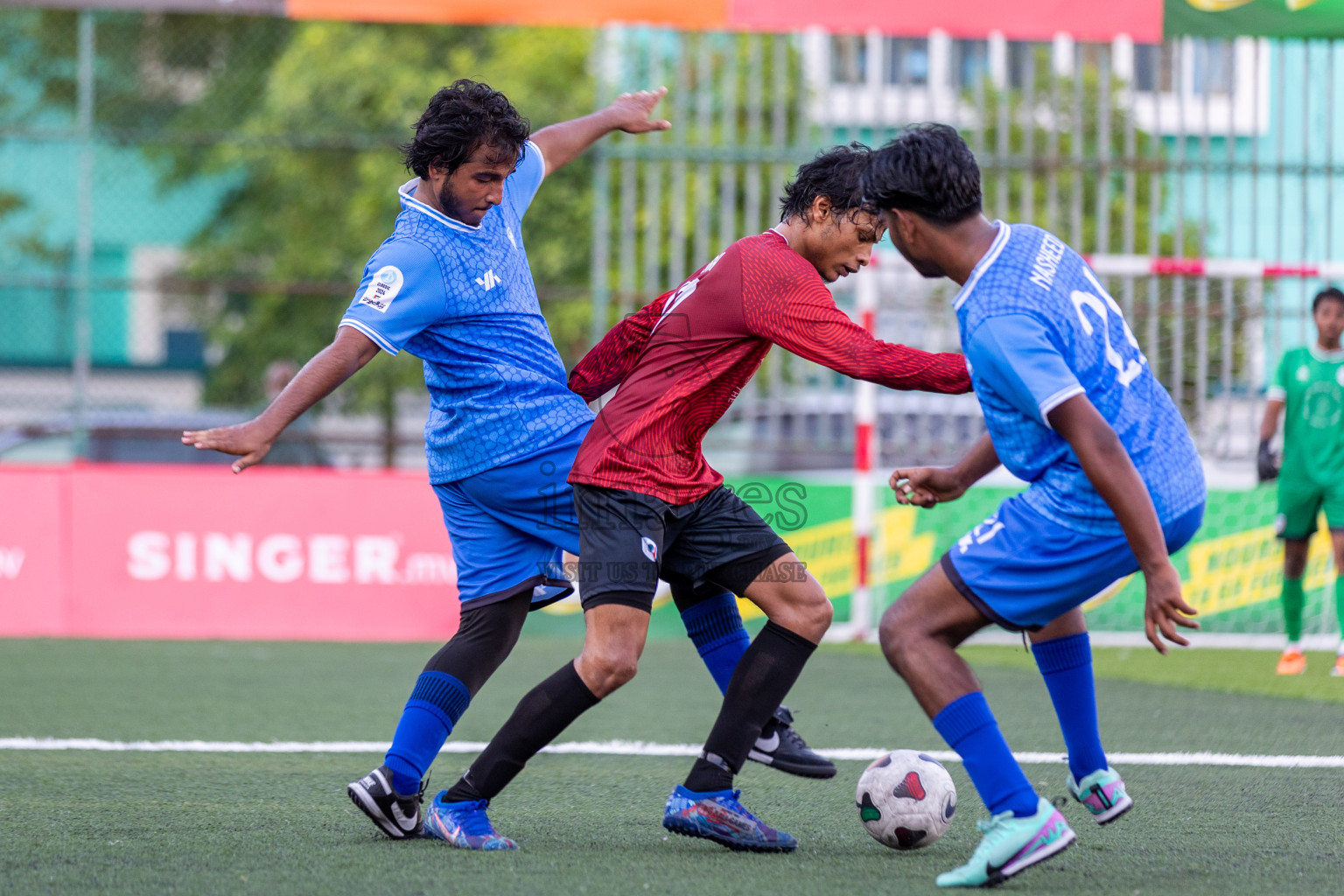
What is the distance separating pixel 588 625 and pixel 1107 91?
763 cm

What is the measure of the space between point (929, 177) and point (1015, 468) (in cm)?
71

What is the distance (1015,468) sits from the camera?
139 inches

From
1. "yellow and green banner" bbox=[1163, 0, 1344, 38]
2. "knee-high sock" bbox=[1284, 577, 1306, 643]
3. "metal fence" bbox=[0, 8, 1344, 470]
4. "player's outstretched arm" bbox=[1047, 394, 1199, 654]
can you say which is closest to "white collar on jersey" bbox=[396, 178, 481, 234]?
"player's outstretched arm" bbox=[1047, 394, 1199, 654]

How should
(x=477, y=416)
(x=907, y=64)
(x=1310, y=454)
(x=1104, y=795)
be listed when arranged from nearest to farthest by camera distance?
(x=1104, y=795) → (x=477, y=416) → (x=1310, y=454) → (x=907, y=64)

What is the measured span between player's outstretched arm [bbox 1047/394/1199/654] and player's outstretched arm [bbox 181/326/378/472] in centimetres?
167

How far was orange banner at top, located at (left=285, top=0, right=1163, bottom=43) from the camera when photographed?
975 cm

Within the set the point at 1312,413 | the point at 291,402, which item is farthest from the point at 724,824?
the point at 1312,413

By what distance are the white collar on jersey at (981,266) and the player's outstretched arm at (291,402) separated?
4.63 ft

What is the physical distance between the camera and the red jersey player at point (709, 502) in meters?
3.81

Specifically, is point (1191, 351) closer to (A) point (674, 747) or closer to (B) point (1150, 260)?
(B) point (1150, 260)

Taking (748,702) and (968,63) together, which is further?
(968,63)

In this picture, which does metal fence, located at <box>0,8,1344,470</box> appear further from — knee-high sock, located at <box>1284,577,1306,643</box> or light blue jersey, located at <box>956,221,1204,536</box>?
light blue jersey, located at <box>956,221,1204,536</box>

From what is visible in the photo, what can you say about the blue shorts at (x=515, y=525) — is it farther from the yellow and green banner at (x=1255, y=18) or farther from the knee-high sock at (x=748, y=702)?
the yellow and green banner at (x=1255, y=18)

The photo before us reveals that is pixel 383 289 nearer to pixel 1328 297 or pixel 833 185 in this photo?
pixel 833 185
